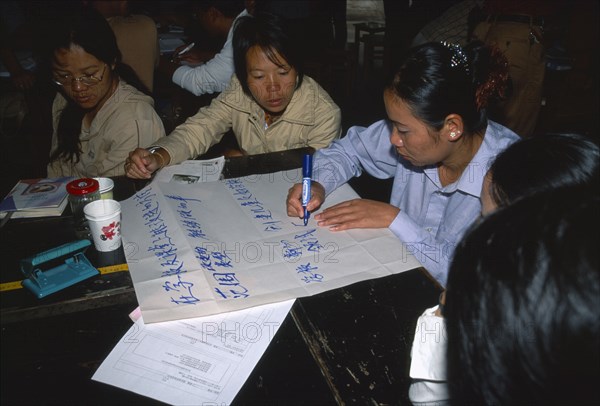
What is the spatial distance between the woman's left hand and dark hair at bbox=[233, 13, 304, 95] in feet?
2.58

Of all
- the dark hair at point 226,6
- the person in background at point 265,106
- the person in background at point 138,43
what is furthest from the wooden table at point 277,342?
the dark hair at point 226,6

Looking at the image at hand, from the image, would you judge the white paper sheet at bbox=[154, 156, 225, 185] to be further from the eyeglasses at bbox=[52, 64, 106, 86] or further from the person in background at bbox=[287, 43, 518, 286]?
the eyeglasses at bbox=[52, 64, 106, 86]

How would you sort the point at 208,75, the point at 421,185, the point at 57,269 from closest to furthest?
the point at 57,269 < the point at 421,185 < the point at 208,75

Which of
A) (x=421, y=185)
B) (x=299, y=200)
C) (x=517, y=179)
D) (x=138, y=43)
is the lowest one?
(x=421, y=185)

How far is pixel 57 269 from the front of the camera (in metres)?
0.94

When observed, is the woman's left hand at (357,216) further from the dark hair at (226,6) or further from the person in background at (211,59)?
the dark hair at (226,6)

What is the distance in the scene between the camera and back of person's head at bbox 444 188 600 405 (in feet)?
1.44

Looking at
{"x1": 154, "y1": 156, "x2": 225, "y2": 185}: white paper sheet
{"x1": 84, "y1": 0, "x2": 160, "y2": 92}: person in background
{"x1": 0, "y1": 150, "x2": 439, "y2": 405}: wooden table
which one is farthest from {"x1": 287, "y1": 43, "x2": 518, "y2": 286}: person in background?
{"x1": 84, "y1": 0, "x2": 160, "y2": 92}: person in background

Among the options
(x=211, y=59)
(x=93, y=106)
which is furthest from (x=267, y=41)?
(x=211, y=59)

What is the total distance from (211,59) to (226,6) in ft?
1.13

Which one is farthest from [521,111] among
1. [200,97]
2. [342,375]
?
[342,375]

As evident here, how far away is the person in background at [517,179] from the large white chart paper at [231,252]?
232mm

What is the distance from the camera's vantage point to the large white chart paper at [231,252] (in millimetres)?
882

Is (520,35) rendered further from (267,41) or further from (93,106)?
(93,106)
